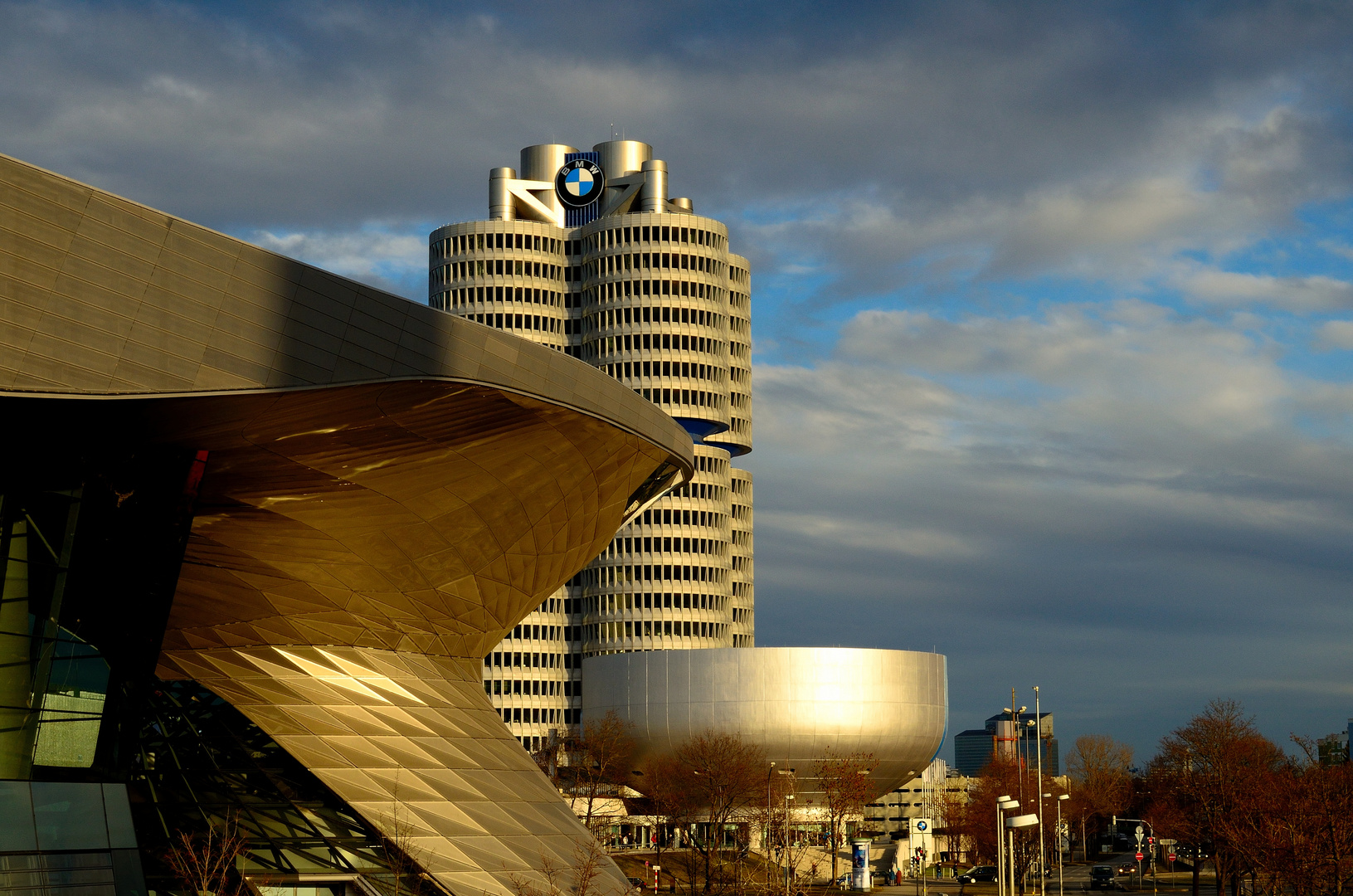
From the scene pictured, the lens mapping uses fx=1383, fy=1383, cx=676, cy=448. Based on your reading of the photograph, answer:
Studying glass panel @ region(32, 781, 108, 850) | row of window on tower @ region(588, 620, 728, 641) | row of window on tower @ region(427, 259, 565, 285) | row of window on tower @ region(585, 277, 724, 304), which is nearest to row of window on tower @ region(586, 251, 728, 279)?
row of window on tower @ region(585, 277, 724, 304)

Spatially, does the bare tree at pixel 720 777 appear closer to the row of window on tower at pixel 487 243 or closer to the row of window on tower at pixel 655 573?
the row of window on tower at pixel 655 573

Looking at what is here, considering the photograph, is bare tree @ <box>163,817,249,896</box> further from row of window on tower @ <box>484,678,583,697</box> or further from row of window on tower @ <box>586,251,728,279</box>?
row of window on tower @ <box>586,251,728,279</box>

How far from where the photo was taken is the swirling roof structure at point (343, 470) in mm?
21391

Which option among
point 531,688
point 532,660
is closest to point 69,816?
point 531,688

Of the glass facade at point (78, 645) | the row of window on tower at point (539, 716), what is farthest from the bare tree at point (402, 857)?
the row of window on tower at point (539, 716)

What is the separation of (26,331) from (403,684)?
1761cm

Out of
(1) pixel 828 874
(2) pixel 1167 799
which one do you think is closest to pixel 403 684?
(1) pixel 828 874

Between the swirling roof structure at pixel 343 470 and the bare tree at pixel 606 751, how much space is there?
187 feet

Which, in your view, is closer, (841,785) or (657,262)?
(841,785)

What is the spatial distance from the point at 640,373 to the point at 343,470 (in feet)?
352

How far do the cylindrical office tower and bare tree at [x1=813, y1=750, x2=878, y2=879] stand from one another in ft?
114

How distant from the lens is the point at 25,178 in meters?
20.7

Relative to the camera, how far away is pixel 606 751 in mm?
96875

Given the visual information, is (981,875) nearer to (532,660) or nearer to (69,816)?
(532,660)
